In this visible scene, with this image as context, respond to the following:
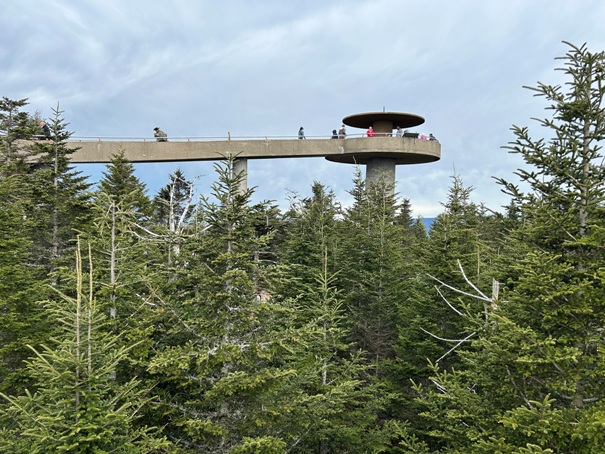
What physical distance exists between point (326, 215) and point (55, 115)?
1394 centimetres

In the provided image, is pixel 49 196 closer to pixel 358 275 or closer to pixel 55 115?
pixel 55 115

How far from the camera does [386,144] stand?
119ft

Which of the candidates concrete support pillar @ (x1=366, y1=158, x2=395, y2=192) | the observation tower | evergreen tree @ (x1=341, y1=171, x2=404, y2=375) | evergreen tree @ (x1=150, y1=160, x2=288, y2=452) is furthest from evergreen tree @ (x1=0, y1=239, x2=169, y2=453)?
concrete support pillar @ (x1=366, y1=158, x2=395, y2=192)

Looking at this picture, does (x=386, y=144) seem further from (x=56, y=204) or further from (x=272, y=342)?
(x=272, y=342)

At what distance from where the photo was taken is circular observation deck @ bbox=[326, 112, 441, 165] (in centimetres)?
3616

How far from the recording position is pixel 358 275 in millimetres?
18234

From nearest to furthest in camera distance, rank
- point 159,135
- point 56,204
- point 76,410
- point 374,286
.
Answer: point 76,410
point 374,286
point 56,204
point 159,135

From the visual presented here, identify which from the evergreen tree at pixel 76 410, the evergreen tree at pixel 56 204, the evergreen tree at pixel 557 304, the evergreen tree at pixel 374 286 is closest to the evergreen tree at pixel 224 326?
the evergreen tree at pixel 76 410

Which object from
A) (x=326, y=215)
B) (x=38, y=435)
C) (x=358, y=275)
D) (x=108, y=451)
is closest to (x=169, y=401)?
(x=108, y=451)

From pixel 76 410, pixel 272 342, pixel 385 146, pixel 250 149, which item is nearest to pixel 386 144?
pixel 385 146

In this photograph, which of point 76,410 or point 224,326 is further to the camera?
point 224,326

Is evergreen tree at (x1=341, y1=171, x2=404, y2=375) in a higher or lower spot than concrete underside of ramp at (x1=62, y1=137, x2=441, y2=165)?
lower

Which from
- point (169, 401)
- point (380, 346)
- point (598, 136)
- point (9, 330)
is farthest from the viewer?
point (380, 346)

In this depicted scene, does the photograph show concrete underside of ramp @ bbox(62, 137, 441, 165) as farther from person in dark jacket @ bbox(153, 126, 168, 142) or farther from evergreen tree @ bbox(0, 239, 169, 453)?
→ evergreen tree @ bbox(0, 239, 169, 453)
